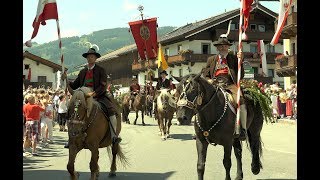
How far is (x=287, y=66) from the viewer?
3975 centimetres

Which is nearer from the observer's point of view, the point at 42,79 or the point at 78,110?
the point at 78,110

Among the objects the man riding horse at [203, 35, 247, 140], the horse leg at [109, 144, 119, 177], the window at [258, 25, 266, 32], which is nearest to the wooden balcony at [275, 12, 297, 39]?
the window at [258, 25, 266, 32]

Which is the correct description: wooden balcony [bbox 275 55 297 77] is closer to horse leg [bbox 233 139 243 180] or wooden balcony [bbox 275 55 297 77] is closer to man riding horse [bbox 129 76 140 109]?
man riding horse [bbox 129 76 140 109]

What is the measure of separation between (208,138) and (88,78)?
304 centimetres

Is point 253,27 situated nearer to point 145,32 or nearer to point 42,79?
point 42,79

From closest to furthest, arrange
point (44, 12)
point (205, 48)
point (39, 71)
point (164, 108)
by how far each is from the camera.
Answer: point (44, 12) → point (164, 108) → point (205, 48) → point (39, 71)

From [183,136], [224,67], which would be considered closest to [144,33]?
[183,136]

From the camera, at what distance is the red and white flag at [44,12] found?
10.1m

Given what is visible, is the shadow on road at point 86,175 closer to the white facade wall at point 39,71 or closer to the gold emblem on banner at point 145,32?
the gold emblem on banner at point 145,32

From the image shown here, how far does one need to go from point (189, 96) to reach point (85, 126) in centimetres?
218
